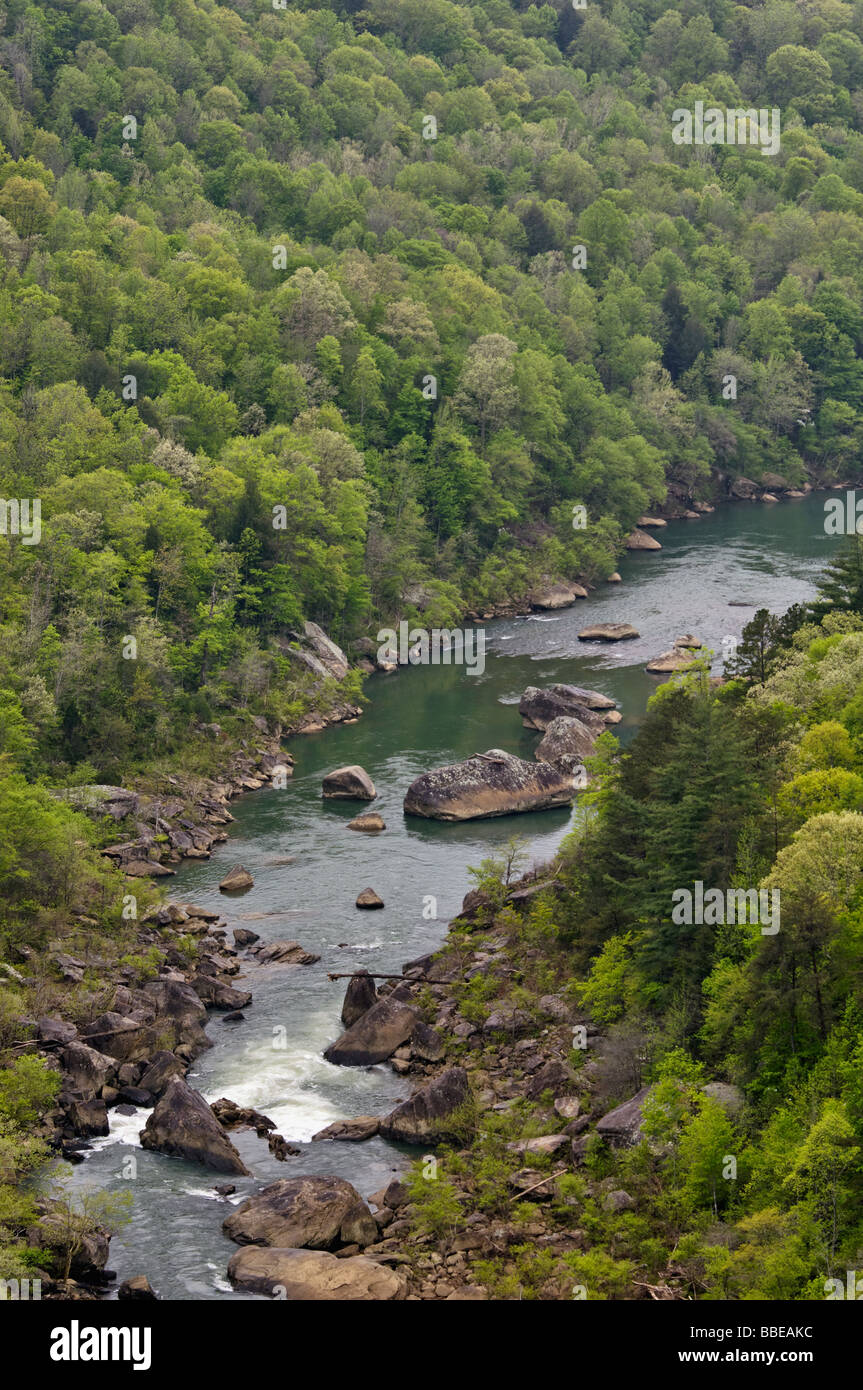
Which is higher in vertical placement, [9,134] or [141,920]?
[9,134]

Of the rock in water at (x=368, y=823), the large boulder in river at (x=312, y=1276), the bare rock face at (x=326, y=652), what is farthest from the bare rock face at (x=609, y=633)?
the large boulder in river at (x=312, y=1276)

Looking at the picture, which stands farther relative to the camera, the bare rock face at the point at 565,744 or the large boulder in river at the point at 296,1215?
the bare rock face at the point at 565,744

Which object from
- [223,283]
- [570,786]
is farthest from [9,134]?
[570,786]

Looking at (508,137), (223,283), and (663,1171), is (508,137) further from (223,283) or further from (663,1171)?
(663,1171)

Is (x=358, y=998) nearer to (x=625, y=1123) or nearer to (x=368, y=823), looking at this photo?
(x=625, y=1123)

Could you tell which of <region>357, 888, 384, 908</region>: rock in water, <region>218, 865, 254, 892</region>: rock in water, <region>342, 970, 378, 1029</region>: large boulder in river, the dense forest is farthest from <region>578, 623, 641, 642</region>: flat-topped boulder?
<region>342, 970, 378, 1029</region>: large boulder in river

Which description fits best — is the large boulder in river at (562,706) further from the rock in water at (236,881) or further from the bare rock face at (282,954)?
the bare rock face at (282,954)
